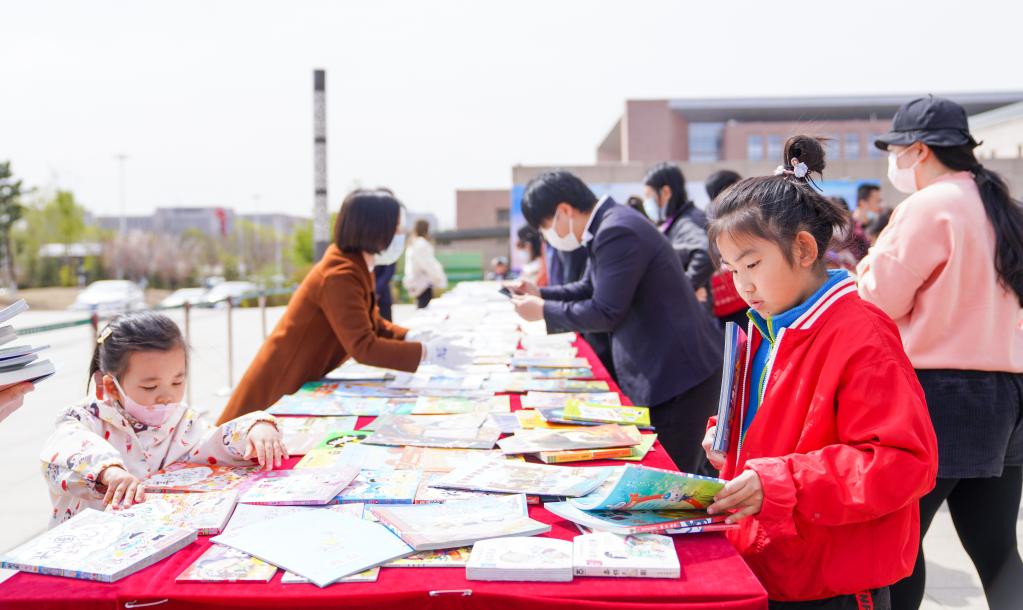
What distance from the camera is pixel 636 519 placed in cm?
120

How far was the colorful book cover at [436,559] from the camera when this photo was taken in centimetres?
107

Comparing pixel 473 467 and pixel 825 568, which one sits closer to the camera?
pixel 825 568

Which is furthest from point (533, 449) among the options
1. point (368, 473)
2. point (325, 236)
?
point (325, 236)

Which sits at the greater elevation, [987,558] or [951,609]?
[987,558]

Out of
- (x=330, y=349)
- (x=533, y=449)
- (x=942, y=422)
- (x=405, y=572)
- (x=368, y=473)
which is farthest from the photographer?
(x=330, y=349)

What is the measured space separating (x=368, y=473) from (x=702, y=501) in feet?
2.16

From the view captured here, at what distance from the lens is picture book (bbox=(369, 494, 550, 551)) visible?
1.14 m

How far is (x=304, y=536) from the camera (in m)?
1.17

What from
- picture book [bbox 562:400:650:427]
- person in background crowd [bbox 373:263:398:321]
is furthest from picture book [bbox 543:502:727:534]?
person in background crowd [bbox 373:263:398:321]

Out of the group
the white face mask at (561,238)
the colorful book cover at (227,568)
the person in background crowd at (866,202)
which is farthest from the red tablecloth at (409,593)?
the person in background crowd at (866,202)

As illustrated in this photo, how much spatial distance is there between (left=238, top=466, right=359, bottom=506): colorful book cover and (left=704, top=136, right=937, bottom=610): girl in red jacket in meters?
0.66

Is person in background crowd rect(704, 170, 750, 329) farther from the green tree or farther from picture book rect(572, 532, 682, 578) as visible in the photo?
the green tree

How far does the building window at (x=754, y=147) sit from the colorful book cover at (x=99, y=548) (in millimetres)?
31698

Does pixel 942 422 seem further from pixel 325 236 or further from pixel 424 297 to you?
pixel 424 297
